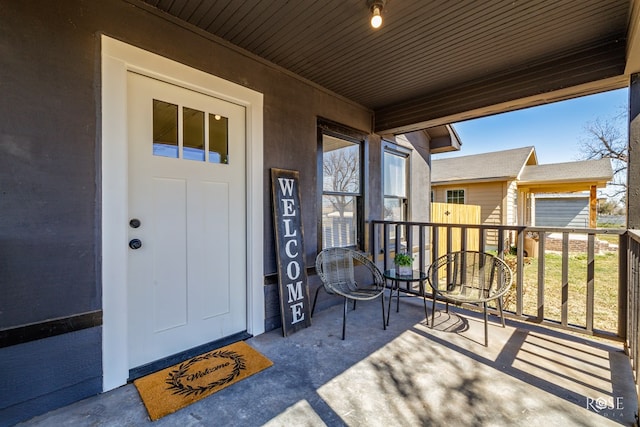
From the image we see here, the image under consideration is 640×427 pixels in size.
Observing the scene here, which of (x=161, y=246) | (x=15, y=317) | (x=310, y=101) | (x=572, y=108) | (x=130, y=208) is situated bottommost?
(x=15, y=317)

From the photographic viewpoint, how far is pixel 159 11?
1.97 meters

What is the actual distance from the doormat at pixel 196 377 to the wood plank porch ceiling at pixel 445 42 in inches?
102

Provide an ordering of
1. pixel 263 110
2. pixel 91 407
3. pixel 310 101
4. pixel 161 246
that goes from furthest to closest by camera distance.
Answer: pixel 310 101, pixel 263 110, pixel 161 246, pixel 91 407

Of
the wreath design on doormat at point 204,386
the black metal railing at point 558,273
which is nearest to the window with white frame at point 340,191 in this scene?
the black metal railing at point 558,273

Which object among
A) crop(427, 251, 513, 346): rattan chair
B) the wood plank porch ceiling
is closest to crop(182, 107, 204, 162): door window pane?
the wood plank porch ceiling

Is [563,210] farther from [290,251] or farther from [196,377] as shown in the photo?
[196,377]

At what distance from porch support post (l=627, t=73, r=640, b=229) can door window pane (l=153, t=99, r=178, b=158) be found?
3.62 meters

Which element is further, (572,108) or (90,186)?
(572,108)

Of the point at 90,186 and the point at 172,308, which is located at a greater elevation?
the point at 90,186

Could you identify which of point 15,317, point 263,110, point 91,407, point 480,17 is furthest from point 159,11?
point 91,407

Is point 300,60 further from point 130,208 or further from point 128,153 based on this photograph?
point 130,208

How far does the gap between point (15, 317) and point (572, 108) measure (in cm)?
1569

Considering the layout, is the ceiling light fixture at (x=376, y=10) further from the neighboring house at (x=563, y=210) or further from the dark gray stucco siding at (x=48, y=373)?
the neighboring house at (x=563, y=210)

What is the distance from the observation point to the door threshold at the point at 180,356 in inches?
75.1
